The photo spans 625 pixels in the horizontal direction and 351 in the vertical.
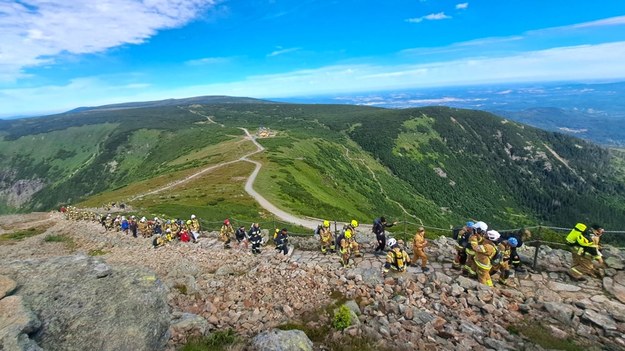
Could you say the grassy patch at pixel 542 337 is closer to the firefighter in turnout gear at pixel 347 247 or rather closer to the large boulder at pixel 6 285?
the firefighter in turnout gear at pixel 347 247

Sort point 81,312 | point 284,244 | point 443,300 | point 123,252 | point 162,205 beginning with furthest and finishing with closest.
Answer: point 162,205
point 123,252
point 284,244
point 443,300
point 81,312

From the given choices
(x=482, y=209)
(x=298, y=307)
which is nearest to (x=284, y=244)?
(x=298, y=307)

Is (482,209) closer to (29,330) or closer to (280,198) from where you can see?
(280,198)

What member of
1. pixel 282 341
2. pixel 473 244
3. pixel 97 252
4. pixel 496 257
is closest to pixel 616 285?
pixel 496 257

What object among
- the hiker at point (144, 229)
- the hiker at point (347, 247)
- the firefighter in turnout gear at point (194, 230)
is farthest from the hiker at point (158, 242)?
the hiker at point (347, 247)

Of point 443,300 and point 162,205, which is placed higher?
point 443,300

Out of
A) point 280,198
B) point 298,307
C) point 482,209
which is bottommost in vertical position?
point 482,209
